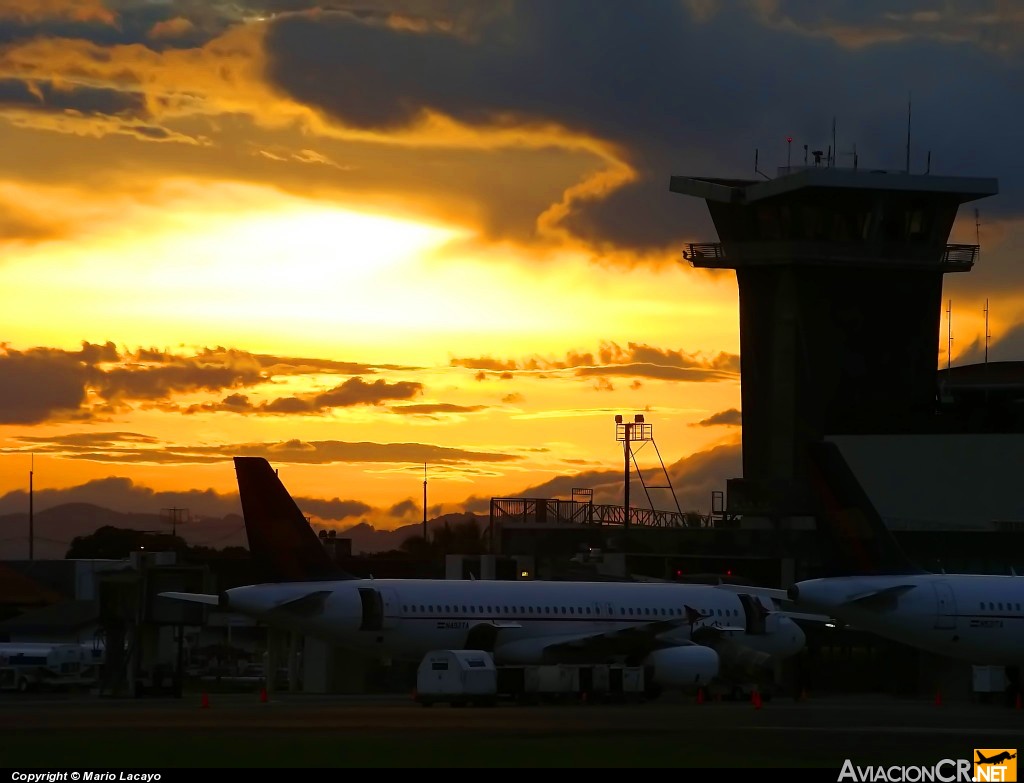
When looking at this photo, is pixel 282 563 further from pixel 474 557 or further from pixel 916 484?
pixel 916 484

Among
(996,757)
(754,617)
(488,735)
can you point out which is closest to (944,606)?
(754,617)

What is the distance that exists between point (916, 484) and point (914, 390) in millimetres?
10858

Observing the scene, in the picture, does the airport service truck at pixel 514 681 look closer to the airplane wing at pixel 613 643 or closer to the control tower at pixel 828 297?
the airplane wing at pixel 613 643

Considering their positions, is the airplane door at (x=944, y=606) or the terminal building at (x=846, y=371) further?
the terminal building at (x=846, y=371)

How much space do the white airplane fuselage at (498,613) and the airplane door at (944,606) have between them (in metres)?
10.4

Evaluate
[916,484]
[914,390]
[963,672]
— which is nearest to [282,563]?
[963,672]

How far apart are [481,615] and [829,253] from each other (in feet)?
203

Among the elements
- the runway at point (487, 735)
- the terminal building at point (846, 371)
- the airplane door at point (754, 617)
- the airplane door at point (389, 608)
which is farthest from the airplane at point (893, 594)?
the terminal building at point (846, 371)

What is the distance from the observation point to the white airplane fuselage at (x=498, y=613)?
56938 mm

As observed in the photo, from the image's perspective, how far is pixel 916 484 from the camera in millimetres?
113375

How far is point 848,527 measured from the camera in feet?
177

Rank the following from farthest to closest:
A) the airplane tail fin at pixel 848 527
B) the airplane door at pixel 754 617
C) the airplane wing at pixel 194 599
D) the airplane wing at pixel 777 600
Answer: the airplane wing at pixel 777 600 < the airplane door at pixel 754 617 < the airplane wing at pixel 194 599 < the airplane tail fin at pixel 848 527

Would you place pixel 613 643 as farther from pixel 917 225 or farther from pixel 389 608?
pixel 917 225

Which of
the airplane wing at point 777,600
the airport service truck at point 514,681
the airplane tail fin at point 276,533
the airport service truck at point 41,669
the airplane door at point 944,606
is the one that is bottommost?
the airport service truck at point 41,669
